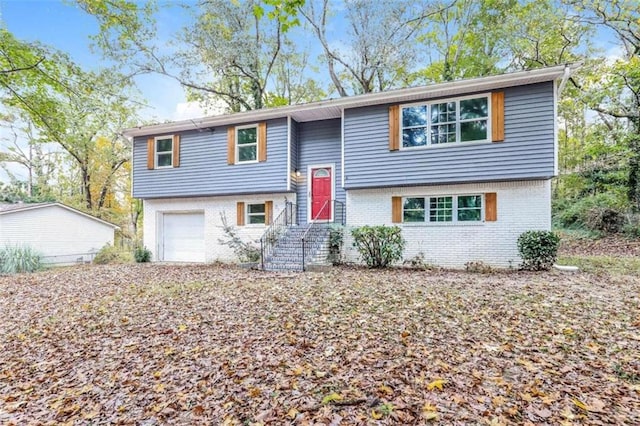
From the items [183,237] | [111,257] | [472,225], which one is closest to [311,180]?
[472,225]

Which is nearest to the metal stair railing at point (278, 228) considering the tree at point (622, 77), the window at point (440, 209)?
the window at point (440, 209)

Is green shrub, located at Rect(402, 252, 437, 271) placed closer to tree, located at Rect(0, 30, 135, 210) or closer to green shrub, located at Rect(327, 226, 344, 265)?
green shrub, located at Rect(327, 226, 344, 265)

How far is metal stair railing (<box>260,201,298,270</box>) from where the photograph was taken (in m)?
10.8

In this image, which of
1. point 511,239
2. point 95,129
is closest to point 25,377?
point 95,129

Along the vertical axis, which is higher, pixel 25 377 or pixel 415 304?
pixel 415 304

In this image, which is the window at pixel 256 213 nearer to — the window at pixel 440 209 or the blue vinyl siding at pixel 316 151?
the blue vinyl siding at pixel 316 151

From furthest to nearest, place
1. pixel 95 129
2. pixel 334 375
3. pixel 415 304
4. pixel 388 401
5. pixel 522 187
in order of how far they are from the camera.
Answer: pixel 522 187 < pixel 95 129 < pixel 415 304 < pixel 334 375 < pixel 388 401

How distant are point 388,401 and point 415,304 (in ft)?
8.96

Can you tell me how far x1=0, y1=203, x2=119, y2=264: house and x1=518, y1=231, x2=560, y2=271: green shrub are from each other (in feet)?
64.0

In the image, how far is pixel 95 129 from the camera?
8438 millimetres

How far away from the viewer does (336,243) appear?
10.8 metres

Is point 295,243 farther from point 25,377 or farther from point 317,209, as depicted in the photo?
point 25,377

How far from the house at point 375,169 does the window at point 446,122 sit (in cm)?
3

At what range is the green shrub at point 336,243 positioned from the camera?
10789mm
